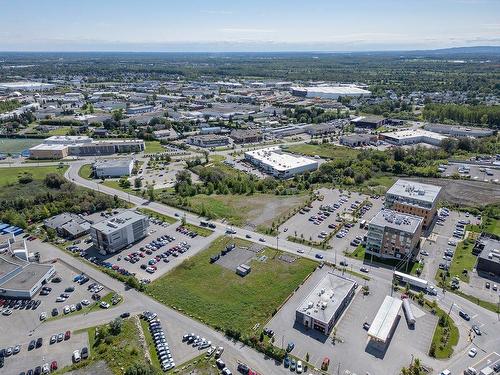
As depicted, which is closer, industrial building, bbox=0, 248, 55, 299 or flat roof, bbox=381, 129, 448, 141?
industrial building, bbox=0, 248, 55, 299

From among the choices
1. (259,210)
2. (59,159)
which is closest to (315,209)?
(259,210)

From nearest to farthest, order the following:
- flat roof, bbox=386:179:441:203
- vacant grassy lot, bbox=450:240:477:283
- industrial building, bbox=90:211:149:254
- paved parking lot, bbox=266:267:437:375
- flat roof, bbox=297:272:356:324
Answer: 1. paved parking lot, bbox=266:267:437:375
2. flat roof, bbox=297:272:356:324
3. vacant grassy lot, bbox=450:240:477:283
4. industrial building, bbox=90:211:149:254
5. flat roof, bbox=386:179:441:203

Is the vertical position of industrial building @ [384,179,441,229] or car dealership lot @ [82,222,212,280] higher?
industrial building @ [384,179,441,229]

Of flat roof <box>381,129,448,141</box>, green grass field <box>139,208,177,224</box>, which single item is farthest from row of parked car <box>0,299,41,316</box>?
flat roof <box>381,129,448,141</box>

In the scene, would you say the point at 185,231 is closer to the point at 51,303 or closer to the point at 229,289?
the point at 229,289

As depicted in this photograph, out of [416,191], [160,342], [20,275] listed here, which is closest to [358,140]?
[416,191]

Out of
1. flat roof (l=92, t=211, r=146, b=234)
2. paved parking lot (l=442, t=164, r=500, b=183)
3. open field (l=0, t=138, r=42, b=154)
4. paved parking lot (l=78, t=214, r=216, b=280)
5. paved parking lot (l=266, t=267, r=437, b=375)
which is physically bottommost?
open field (l=0, t=138, r=42, b=154)

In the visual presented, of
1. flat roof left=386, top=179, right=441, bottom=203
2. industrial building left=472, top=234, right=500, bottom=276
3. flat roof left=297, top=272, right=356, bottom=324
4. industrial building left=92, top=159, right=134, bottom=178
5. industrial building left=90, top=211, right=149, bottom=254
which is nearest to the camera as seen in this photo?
flat roof left=297, top=272, right=356, bottom=324

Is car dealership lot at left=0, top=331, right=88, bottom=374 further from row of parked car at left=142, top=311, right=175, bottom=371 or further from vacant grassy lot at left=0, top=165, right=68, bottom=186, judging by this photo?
vacant grassy lot at left=0, top=165, right=68, bottom=186
